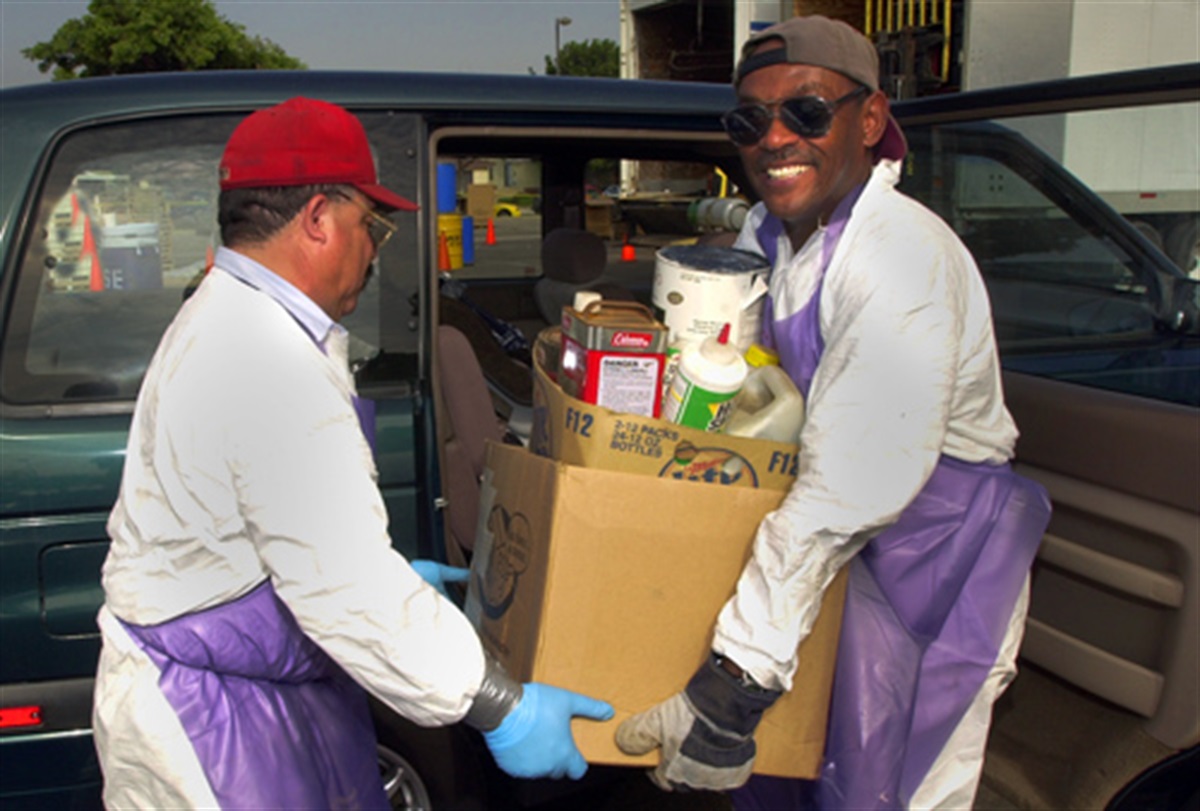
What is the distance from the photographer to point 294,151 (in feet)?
4.56

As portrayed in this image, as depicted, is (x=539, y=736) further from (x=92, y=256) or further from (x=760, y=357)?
(x=92, y=256)

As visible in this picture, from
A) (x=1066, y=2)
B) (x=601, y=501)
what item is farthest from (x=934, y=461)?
(x=1066, y=2)

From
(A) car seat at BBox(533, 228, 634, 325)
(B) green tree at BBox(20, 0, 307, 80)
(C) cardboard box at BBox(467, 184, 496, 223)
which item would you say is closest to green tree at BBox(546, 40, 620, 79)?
(B) green tree at BBox(20, 0, 307, 80)

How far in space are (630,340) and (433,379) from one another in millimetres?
678

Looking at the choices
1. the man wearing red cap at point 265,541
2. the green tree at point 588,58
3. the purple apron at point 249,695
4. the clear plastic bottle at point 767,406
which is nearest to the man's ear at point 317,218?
the man wearing red cap at point 265,541

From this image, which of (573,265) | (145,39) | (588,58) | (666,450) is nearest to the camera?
(666,450)

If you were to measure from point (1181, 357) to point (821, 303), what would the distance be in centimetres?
126

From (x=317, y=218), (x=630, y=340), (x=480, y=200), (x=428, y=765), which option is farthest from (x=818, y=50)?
(x=480, y=200)

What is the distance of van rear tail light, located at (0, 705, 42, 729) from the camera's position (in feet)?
6.12

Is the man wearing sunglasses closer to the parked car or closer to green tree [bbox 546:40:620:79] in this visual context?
the parked car

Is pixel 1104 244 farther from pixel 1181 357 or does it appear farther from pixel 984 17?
pixel 984 17

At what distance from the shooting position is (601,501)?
1557 millimetres

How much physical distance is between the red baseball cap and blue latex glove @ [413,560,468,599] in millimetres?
841

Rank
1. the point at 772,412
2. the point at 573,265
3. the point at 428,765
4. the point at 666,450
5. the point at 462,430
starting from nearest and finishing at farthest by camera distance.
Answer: the point at 666,450, the point at 772,412, the point at 428,765, the point at 462,430, the point at 573,265
